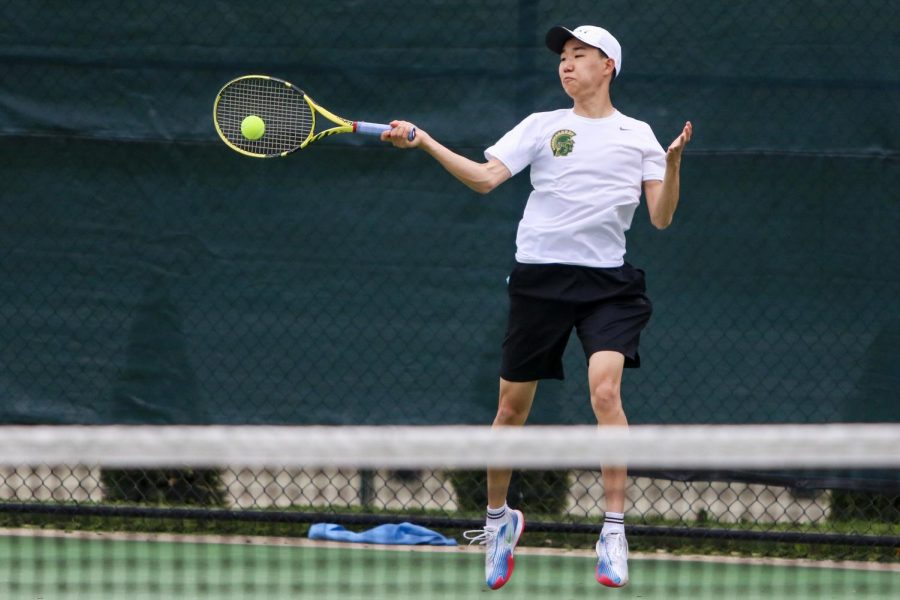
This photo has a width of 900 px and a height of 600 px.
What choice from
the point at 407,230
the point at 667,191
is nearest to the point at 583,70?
the point at 667,191

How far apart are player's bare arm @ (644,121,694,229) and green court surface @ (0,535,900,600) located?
1074 millimetres

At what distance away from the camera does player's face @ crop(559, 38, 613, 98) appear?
3941 millimetres

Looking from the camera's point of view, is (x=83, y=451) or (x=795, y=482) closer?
(x=83, y=451)

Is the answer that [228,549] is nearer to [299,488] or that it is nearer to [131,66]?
[299,488]

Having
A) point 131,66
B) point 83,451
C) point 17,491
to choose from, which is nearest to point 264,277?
point 131,66

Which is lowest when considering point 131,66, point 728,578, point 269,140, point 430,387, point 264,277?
point 728,578

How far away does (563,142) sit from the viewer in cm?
393

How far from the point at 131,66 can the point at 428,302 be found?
1287 millimetres

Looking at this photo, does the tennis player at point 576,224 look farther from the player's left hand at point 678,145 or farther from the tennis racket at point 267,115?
the tennis racket at point 267,115

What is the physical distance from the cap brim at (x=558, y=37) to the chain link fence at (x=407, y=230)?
2.27 feet

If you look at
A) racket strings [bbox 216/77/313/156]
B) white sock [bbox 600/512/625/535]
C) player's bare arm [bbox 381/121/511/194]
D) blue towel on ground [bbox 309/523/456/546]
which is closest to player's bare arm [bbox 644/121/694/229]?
player's bare arm [bbox 381/121/511/194]

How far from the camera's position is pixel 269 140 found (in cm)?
457

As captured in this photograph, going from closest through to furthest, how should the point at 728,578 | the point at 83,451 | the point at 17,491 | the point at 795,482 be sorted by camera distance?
1. the point at 83,451
2. the point at 728,578
3. the point at 795,482
4. the point at 17,491

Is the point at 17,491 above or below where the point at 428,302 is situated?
below
